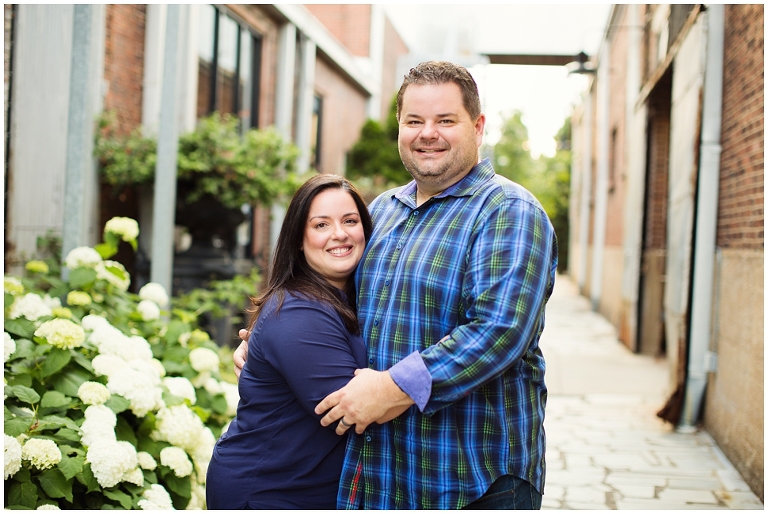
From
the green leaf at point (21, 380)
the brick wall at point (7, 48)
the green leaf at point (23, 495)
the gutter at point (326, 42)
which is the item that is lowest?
the green leaf at point (23, 495)

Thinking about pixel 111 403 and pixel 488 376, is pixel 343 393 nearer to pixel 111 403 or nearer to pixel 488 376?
pixel 488 376

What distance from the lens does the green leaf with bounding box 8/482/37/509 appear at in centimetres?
260

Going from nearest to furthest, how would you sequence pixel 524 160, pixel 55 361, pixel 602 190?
1. pixel 55 361
2. pixel 602 190
3. pixel 524 160

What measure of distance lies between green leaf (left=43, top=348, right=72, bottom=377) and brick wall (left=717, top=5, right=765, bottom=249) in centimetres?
423

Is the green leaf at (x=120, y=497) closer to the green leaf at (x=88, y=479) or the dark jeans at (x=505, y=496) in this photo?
the green leaf at (x=88, y=479)

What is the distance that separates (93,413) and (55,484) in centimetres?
31

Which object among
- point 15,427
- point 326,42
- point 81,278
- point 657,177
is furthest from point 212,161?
point 326,42

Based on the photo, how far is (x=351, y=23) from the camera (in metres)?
19.6

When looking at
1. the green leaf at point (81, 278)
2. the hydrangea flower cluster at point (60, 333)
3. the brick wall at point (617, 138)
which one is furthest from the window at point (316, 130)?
the hydrangea flower cluster at point (60, 333)

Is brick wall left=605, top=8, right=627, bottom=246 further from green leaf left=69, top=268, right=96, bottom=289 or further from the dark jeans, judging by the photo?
the dark jeans

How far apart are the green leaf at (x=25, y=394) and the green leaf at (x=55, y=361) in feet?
0.58

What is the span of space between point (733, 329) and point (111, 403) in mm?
4305

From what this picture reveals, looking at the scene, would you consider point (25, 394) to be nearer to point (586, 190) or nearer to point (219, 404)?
point (219, 404)

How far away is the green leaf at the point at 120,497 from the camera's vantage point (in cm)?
280
